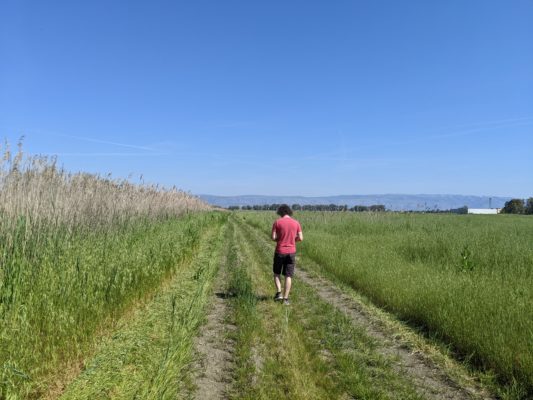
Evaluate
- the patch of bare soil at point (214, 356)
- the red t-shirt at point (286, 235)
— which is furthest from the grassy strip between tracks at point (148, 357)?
the red t-shirt at point (286, 235)

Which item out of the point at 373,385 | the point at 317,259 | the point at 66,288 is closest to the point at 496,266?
the point at 317,259

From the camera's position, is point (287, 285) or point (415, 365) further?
point (287, 285)

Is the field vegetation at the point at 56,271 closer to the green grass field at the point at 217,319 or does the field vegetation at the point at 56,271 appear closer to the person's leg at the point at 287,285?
the green grass field at the point at 217,319

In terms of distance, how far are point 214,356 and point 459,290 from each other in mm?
5439

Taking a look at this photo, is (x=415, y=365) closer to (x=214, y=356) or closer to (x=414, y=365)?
(x=414, y=365)

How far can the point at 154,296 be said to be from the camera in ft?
27.8

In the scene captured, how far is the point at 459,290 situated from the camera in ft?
26.2

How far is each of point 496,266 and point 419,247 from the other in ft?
12.3

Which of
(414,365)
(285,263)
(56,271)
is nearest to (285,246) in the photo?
(285,263)

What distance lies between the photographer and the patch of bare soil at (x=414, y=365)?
465cm

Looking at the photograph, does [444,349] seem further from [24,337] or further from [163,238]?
[163,238]

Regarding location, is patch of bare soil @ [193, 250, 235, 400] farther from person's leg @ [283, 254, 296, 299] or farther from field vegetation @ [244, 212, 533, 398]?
field vegetation @ [244, 212, 533, 398]

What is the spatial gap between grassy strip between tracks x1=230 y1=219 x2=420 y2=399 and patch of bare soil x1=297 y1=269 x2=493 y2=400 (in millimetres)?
209

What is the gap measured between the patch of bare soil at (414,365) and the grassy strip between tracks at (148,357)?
2.96 m
